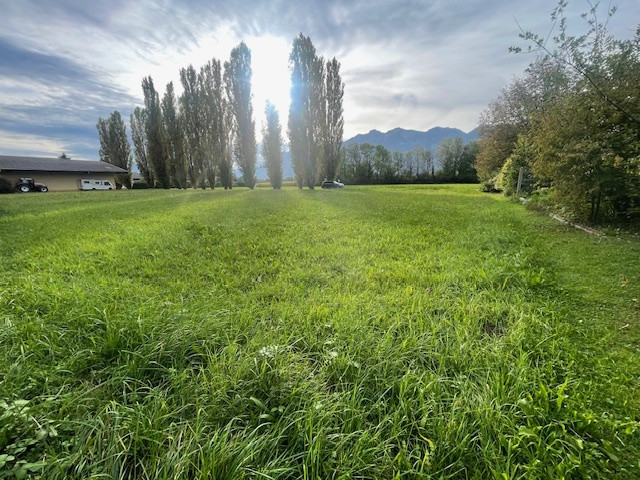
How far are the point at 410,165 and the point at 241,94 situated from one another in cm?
3783

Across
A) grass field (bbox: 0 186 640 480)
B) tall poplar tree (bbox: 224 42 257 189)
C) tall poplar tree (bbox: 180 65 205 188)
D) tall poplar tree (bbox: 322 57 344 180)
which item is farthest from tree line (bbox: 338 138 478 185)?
grass field (bbox: 0 186 640 480)

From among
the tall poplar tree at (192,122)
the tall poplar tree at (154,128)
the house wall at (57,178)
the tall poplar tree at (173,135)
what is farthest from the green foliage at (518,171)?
the house wall at (57,178)

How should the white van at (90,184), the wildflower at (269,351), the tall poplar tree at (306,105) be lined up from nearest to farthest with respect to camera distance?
1. the wildflower at (269,351)
2. the tall poplar tree at (306,105)
3. the white van at (90,184)

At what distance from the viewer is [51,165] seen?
28.3 meters

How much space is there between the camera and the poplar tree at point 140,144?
3266 cm

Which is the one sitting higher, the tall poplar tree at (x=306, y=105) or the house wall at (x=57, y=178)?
the tall poplar tree at (x=306, y=105)

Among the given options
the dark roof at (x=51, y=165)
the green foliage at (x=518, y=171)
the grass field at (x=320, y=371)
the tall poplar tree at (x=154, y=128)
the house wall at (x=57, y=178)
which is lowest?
the grass field at (x=320, y=371)

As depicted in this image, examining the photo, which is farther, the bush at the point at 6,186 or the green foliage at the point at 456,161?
the green foliage at the point at 456,161

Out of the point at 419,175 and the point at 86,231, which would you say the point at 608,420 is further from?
the point at 419,175

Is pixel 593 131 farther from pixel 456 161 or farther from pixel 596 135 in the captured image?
pixel 456 161

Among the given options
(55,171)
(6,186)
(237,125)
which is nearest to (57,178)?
(55,171)

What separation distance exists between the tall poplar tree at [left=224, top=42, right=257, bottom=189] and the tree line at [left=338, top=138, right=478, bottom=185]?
2468cm

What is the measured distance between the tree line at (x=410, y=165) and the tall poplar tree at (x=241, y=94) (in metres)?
24.7

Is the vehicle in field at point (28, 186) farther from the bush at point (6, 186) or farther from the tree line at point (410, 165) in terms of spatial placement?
the tree line at point (410, 165)
